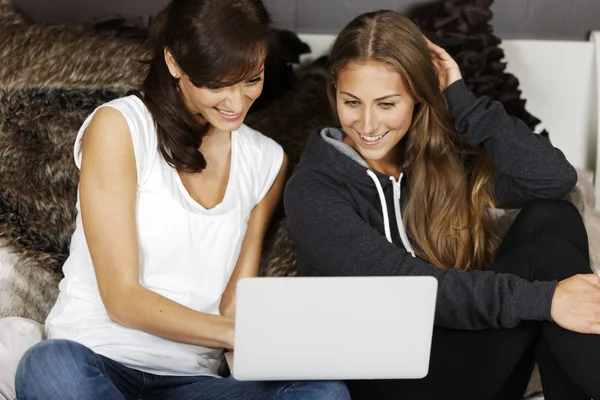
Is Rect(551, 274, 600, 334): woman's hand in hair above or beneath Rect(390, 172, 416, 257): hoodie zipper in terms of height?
above

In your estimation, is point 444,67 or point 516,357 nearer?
point 516,357

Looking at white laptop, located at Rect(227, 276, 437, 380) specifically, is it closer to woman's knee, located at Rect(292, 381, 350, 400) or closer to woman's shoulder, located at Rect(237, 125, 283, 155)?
woman's knee, located at Rect(292, 381, 350, 400)

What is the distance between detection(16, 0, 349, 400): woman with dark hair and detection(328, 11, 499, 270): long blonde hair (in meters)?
0.23

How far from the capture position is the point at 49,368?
150 centimetres

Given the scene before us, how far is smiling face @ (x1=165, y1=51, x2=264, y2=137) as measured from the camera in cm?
171

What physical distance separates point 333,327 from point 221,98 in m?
0.54

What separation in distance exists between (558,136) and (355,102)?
931mm

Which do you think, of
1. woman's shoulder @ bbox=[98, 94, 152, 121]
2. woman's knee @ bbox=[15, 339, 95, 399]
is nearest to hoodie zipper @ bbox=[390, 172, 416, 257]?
woman's shoulder @ bbox=[98, 94, 152, 121]

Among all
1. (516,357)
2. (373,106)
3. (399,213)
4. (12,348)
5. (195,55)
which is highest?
(195,55)

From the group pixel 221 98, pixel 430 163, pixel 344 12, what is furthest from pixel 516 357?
pixel 344 12

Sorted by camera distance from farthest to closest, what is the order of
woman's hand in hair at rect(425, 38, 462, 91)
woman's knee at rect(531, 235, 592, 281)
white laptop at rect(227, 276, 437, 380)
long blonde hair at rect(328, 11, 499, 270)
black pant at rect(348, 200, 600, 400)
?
1. woman's hand in hair at rect(425, 38, 462, 91)
2. long blonde hair at rect(328, 11, 499, 270)
3. woman's knee at rect(531, 235, 592, 281)
4. black pant at rect(348, 200, 600, 400)
5. white laptop at rect(227, 276, 437, 380)

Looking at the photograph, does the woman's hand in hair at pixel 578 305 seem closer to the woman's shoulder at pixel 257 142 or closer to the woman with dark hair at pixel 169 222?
the woman with dark hair at pixel 169 222

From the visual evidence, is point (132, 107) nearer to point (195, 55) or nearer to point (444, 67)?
point (195, 55)

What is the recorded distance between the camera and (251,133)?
6.38 feet
